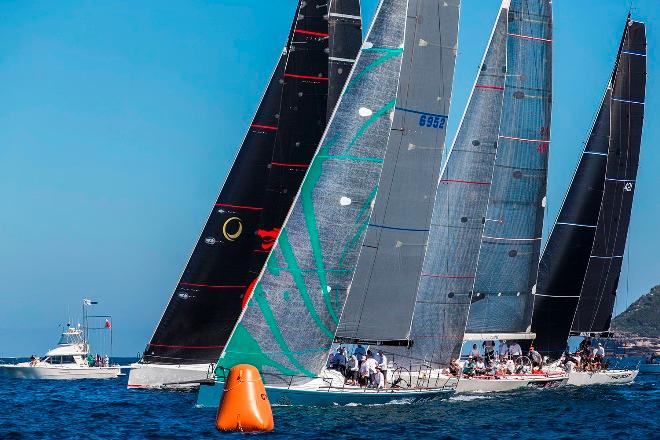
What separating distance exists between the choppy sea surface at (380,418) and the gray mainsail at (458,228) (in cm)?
239

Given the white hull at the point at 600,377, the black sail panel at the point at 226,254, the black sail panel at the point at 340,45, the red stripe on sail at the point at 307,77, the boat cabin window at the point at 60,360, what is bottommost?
the boat cabin window at the point at 60,360

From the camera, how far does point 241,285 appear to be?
45.0 m

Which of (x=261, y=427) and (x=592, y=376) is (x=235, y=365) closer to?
(x=261, y=427)

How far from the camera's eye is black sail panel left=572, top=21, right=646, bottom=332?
5272cm

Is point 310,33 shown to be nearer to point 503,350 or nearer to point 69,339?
point 503,350

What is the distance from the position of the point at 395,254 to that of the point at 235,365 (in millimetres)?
7623

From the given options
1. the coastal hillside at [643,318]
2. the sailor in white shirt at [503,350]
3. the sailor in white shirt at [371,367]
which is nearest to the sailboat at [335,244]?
the sailor in white shirt at [371,367]

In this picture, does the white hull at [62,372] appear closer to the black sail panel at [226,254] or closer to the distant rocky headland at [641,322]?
the black sail panel at [226,254]

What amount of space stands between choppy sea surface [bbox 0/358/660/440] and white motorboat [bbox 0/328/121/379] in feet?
64.3

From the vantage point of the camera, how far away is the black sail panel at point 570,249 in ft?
162

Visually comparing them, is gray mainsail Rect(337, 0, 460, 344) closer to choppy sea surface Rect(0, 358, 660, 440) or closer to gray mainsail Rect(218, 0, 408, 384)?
gray mainsail Rect(218, 0, 408, 384)

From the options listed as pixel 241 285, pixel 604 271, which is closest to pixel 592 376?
pixel 604 271

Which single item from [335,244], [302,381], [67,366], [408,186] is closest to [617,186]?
[408,186]

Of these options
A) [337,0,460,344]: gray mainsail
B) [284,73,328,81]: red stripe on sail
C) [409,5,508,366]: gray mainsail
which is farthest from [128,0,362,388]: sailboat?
[337,0,460,344]: gray mainsail
